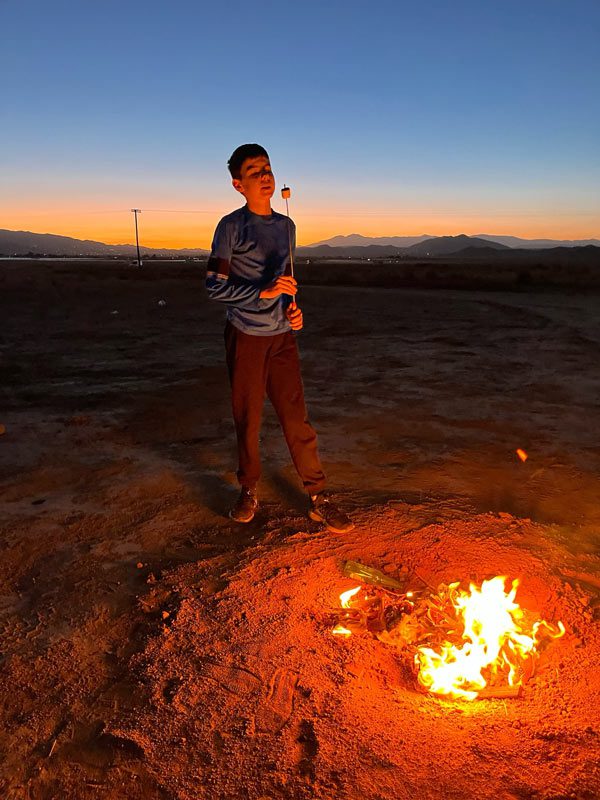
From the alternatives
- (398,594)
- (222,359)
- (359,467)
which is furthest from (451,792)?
(222,359)

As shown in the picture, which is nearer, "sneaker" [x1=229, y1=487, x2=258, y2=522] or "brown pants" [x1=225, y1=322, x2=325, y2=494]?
"brown pants" [x1=225, y1=322, x2=325, y2=494]

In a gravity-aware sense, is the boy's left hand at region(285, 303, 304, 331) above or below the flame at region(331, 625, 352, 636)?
above

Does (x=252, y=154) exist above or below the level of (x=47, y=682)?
above

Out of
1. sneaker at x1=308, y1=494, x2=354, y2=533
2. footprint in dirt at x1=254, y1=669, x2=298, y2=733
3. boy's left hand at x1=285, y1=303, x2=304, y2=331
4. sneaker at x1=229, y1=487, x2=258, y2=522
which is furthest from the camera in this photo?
sneaker at x1=229, y1=487, x2=258, y2=522

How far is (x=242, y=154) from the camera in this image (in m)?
3.55

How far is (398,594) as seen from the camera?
9.93ft

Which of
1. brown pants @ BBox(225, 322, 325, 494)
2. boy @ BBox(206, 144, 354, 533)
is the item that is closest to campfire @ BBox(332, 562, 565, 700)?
boy @ BBox(206, 144, 354, 533)

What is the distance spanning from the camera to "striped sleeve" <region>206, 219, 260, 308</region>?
11.5ft

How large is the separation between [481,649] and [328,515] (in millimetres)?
1497

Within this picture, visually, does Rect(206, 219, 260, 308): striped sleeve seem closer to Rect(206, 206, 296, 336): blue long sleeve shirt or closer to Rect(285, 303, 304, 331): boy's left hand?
Rect(206, 206, 296, 336): blue long sleeve shirt

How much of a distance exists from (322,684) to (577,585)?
1.59 metres

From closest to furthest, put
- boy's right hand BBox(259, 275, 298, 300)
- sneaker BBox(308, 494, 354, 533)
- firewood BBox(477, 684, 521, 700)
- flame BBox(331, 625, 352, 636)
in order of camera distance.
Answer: firewood BBox(477, 684, 521, 700) < flame BBox(331, 625, 352, 636) < boy's right hand BBox(259, 275, 298, 300) < sneaker BBox(308, 494, 354, 533)

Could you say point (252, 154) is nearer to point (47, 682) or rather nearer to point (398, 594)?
point (398, 594)

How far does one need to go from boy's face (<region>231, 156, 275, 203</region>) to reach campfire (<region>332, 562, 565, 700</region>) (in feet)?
7.67
